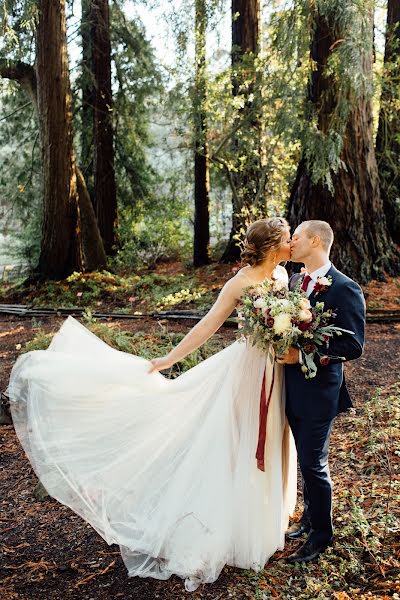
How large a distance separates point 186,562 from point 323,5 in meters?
8.09

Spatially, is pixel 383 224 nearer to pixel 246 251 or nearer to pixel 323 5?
pixel 323 5

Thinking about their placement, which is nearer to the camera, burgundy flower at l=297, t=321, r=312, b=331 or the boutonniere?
burgundy flower at l=297, t=321, r=312, b=331

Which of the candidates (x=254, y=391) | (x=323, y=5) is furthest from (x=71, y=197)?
(x=254, y=391)

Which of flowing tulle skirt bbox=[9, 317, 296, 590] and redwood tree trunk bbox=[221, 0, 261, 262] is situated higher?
redwood tree trunk bbox=[221, 0, 261, 262]

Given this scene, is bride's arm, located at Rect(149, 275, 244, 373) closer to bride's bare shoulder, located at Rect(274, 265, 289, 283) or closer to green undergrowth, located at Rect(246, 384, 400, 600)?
bride's bare shoulder, located at Rect(274, 265, 289, 283)

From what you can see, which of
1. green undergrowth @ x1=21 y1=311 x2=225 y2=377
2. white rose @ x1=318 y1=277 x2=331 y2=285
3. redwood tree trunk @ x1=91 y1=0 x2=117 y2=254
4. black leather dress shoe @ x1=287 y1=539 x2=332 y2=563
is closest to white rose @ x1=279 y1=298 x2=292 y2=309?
white rose @ x1=318 y1=277 x2=331 y2=285

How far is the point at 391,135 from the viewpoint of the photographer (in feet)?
40.2

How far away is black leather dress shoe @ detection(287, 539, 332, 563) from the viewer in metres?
3.48

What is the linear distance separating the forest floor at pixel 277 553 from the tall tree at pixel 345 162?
4.38m

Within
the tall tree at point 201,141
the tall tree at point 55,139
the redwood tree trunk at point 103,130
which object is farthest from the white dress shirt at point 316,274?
the redwood tree trunk at point 103,130

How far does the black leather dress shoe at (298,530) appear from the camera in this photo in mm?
3773

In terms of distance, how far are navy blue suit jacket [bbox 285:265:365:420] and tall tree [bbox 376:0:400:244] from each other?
899 cm

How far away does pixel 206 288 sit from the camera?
1158 centimetres

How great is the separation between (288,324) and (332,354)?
1.18 ft
